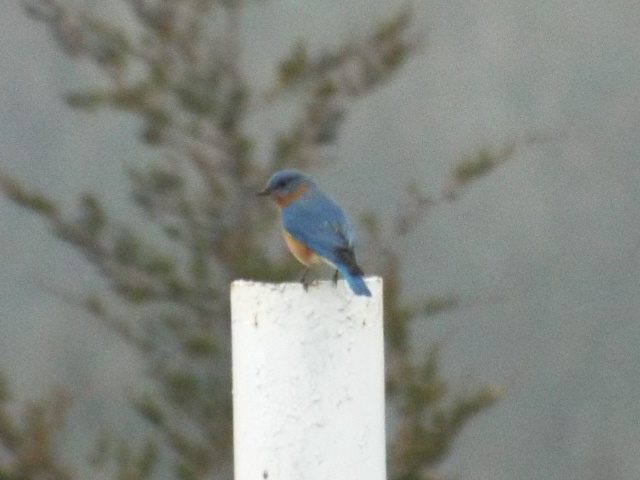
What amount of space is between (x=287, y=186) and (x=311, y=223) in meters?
0.53

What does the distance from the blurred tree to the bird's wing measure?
1.84 m

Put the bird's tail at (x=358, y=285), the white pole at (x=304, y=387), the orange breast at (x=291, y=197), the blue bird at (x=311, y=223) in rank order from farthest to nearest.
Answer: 1. the orange breast at (x=291, y=197)
2. the blue bird at (x=311, y=223)
3. the bird's tail at (x=358, y=285)
4. the white pole at (x=304, y=387)

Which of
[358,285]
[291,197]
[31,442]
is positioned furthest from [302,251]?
[31,442]

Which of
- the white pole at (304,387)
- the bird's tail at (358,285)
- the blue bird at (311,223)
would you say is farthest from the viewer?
the blue bird at (311,223)

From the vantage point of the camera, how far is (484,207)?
7.21m

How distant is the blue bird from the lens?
13.2ft

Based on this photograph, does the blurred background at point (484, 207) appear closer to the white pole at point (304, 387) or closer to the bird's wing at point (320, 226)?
the bird's wing at point (320, 226)

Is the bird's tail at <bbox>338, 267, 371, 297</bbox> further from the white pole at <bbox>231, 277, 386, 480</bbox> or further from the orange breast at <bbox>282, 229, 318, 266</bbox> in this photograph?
the orange breast at <bbox>282, 229, 318, 266</bbox>

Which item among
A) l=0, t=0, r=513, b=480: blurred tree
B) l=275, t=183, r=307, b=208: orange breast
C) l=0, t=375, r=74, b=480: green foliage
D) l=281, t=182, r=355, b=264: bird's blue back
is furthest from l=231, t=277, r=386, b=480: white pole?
l=0, t=375, r=74, b=480: green foliage

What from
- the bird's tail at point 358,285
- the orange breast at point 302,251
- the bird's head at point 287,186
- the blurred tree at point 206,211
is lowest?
the bird's tail at point 358,285

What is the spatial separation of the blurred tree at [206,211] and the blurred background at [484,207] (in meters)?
0.52

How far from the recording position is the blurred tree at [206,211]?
6.33 metres

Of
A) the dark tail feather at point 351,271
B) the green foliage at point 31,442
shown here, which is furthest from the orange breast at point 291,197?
the green foliage at point 31,442

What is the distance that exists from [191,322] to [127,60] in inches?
43.1
